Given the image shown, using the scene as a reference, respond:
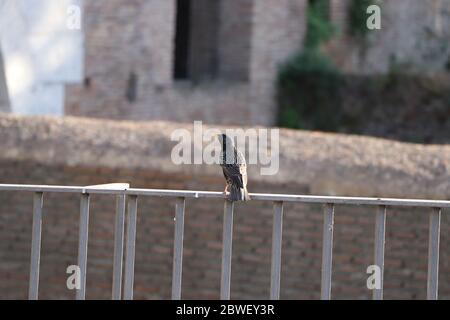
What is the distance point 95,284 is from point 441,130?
9341mm

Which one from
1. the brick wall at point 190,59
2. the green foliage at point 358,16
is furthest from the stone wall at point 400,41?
the brick wall at point 190,59

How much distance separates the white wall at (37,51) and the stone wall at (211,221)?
3614 mm

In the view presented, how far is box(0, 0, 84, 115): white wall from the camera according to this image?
1135 centimetres

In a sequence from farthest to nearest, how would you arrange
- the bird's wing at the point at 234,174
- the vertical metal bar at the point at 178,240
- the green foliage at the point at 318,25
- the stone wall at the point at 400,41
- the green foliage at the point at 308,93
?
1. the stone wall at the point at 400,41
2. the green foliage at the point at 318,25
3. the green foliage at the point at 308,93
4. the bird's wing at the point at 234,174
5. the vertical metal bar at the point at 178,240

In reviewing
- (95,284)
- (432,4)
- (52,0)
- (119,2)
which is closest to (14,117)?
(95,284)

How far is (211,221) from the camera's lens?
763cm

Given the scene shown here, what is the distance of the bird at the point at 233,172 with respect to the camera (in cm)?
437

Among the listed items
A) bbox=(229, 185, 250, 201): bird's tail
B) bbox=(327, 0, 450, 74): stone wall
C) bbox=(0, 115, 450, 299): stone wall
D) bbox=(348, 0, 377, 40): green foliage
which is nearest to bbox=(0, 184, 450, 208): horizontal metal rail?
bbox=(229, 185, 250, 201): bird's tail

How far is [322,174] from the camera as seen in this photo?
7602 millimetres

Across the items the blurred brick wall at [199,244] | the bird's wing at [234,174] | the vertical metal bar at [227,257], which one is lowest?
the blurred brick wall at [199,244]

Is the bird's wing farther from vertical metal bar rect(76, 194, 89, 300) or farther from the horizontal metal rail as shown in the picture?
vertical metal bar rect(76, 194, 89, 300)

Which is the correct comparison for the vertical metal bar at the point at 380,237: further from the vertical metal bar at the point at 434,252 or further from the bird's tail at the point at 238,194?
the bird's tail at the point at 238,194

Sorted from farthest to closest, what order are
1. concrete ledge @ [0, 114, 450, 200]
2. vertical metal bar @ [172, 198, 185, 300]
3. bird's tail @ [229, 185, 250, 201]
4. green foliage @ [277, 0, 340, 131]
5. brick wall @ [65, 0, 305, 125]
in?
green foliage @ [277, 0, 340, 131], brick wall @ [65, 0, 305, 125], concrete ledge @ [0, 114, 450, 200], bird's tail @ [229, 185, 250, 201], vertical metal bar @ [172, 198, 185, 300]

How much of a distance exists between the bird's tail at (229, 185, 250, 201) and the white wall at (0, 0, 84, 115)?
7.43 m
